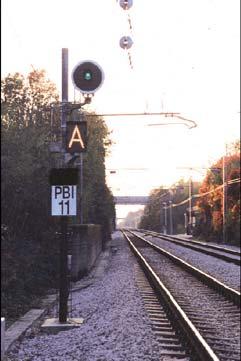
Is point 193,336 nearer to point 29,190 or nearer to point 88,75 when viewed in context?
point 88,75

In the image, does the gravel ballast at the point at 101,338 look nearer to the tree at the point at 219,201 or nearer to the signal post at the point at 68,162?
the signal post at the point at 68,162

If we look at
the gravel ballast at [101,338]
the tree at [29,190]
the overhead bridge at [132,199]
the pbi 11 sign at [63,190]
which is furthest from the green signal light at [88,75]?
the overhead bridge at [132,199]

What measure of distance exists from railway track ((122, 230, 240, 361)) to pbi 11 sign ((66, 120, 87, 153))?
3356mm

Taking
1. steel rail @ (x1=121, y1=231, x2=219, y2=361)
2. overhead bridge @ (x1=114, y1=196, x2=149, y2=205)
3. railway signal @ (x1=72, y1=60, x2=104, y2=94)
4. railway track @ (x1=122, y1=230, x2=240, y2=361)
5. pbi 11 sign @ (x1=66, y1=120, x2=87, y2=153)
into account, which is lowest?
railway track @ (x1=122, y1=230, x2=240, y2=361)

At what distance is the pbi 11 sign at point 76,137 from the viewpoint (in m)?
9.14

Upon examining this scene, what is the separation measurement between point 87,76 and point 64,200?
2.69m

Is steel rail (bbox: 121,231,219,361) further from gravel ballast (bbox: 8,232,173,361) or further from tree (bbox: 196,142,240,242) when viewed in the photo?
tree (bbox: 196,142,240,242)

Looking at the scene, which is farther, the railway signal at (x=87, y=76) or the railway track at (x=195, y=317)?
the railway track at (x=195, y=317)

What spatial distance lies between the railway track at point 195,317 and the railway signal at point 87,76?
3928 mm

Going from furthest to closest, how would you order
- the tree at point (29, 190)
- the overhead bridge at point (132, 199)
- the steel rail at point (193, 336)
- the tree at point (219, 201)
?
1. the overhead bridge at point (132, 199)
2. the tree at point (219, 201)
3. the tree at point (29, 190)
4. the steel rail at point (193, 336)

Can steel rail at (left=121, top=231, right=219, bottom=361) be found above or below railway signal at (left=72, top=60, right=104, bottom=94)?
below

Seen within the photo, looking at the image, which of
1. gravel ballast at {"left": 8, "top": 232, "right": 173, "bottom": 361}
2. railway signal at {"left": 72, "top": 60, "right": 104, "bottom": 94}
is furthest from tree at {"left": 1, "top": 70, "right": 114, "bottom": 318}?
railway signal at {"left": 72, "top": 60, "right": 104, "bottom": 94}

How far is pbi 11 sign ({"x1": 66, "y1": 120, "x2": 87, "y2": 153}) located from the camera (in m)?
9.14

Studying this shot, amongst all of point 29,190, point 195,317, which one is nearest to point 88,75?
point 195,317
